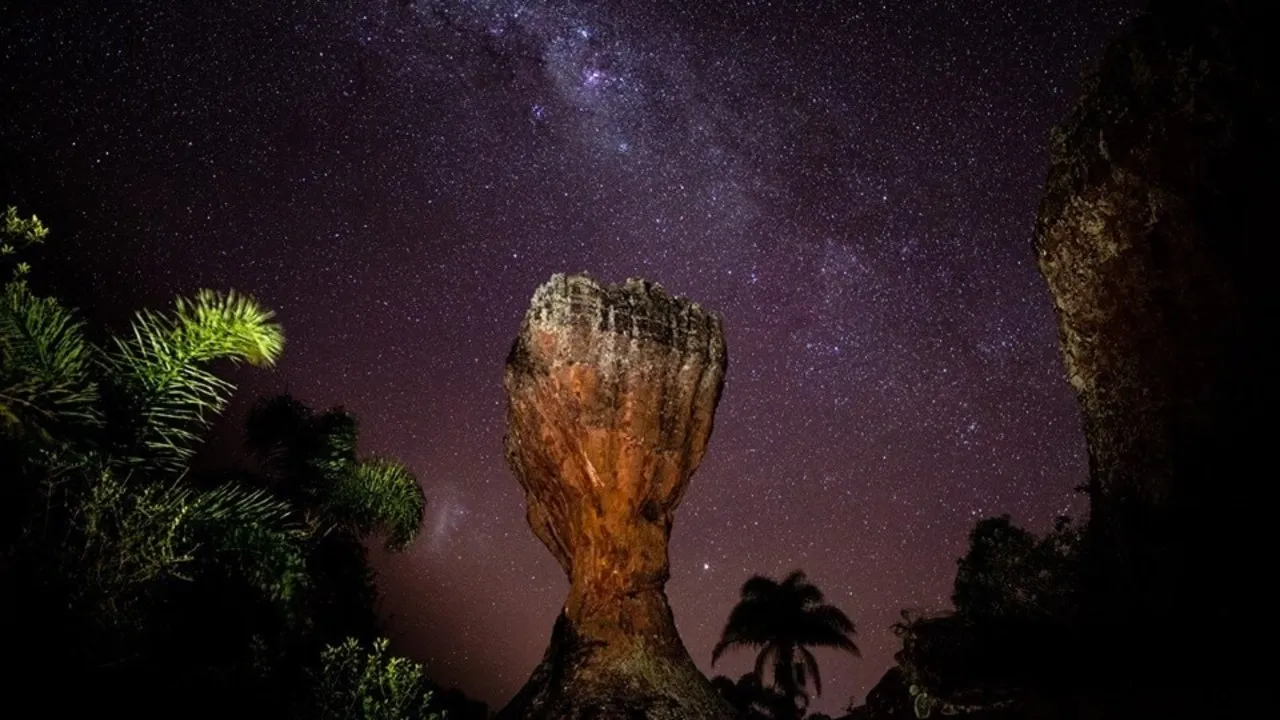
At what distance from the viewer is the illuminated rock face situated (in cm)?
1903

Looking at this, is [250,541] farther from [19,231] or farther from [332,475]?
[332,475]

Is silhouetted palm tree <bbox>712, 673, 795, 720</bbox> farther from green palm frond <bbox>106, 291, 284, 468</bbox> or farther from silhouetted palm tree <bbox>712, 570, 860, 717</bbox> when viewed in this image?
green palm frond <bbox>106, 291, 284, 468</bbox>

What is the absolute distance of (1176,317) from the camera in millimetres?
8234

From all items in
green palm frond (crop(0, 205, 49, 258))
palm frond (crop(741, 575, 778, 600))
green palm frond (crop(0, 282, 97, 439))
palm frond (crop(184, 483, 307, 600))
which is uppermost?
palm frond (crop(741, 575, 778, 600))

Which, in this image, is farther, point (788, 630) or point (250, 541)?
point (788, 630)

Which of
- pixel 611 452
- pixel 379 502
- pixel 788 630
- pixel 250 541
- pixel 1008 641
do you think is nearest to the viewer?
pixel 250 541

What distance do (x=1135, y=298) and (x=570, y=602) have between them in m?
16.5

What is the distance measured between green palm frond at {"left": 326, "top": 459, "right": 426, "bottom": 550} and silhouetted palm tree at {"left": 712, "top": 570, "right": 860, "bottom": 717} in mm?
26868

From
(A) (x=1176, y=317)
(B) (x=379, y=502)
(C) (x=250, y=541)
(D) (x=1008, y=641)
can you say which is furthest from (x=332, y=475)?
(A) (x=1176, y=317)

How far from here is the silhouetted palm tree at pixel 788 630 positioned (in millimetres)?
38156

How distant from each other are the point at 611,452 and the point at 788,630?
23.3 metres

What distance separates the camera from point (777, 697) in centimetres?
3888

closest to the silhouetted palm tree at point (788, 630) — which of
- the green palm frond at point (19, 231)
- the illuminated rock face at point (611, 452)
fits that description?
the illuminated rock face at point (611, 452)

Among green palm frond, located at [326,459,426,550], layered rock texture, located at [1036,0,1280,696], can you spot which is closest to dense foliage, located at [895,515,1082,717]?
layered rock texture, located at [1036,0,1280,696]
